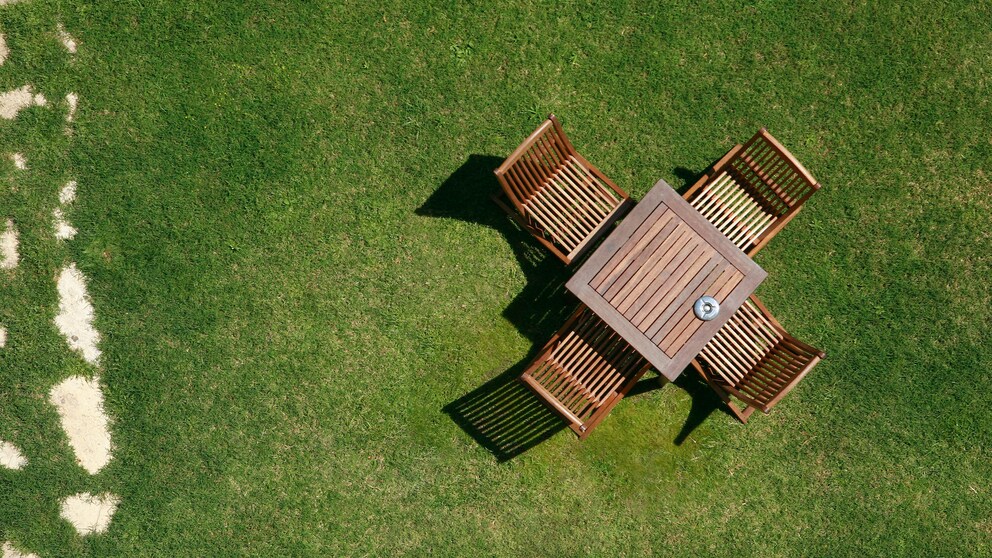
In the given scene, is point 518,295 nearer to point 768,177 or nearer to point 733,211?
point 733,211

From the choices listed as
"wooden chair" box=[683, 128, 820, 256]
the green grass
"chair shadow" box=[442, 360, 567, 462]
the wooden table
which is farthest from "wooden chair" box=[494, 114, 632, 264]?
"chair shadow" box=[442, 360, 567, 462]

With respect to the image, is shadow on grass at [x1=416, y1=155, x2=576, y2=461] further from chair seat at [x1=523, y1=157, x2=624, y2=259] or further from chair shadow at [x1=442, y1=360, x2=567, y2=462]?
chair seat at [x1=523, y1=157, x2=624, y2=259]

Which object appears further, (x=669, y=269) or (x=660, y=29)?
(x=660, y=29)

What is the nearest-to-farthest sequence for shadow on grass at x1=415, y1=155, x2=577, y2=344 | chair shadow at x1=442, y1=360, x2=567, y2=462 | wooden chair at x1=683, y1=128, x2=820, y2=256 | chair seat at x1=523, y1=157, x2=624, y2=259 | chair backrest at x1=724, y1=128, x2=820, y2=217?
chair backrest at x1=724, y1=128, x2=820, y2=217
wooden chair at x1=683, y1=128, x2=820, y2=256
chair seat at x1=523, y1=157, x2=624, y2=259
chair shadow at x1=442, y1=360, x2=567, y2=462
shadow on grass at x1=415, y1=155, x2=577, y2=344

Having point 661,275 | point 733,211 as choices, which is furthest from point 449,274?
point 733,211

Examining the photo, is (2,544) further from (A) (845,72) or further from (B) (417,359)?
(A) (845,72)

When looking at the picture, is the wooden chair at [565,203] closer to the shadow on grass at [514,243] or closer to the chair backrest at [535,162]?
the chair backrest at [535,162]

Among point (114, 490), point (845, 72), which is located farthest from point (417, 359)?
point (845, 72)
